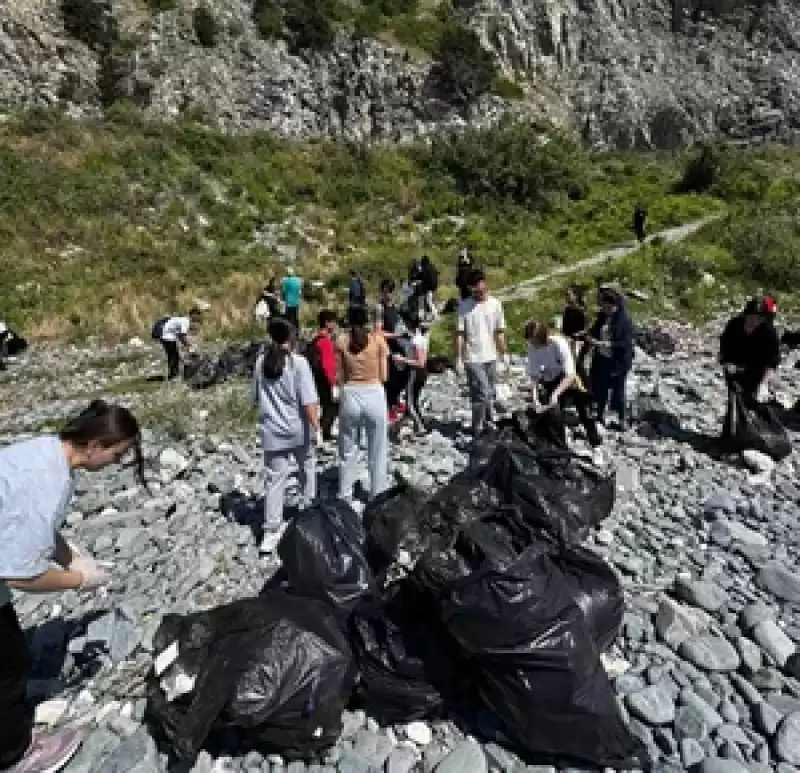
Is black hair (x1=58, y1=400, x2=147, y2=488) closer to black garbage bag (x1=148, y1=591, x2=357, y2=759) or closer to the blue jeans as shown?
black garbage bag (x1=148, y1=591, x2=357, y2=759)

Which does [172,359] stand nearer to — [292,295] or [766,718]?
[292,295]

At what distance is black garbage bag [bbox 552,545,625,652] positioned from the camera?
3.49 meters

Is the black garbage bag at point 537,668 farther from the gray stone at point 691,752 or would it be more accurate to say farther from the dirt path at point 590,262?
the dirt path at point 590,262

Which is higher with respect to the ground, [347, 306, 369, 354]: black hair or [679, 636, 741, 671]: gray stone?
[347, 306, 369, 354]: black hair

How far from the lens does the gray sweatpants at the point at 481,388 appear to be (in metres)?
6.84

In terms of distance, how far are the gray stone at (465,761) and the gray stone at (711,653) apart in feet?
4.22

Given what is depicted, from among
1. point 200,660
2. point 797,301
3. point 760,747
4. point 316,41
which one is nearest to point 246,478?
point 200,660

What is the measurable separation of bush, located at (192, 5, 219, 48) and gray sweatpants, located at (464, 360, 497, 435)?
1264 inches

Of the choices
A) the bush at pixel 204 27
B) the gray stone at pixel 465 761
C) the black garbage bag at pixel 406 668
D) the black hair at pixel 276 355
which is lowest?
the gray stone at pixel 465 761

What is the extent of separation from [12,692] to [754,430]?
20.8 ft

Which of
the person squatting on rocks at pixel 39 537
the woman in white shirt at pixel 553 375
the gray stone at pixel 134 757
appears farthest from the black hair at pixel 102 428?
the woman in white shirt at pixel 553 375

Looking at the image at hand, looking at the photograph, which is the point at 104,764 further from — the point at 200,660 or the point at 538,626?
the point at 538,626

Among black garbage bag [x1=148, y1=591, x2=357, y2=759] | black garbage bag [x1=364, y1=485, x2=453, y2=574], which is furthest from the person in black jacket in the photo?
black garbage bag [x1=148, y1=591, x2=357, y2=759]

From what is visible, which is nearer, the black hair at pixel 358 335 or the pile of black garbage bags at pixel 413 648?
the pile of black garbage bags at pixel 413 648
